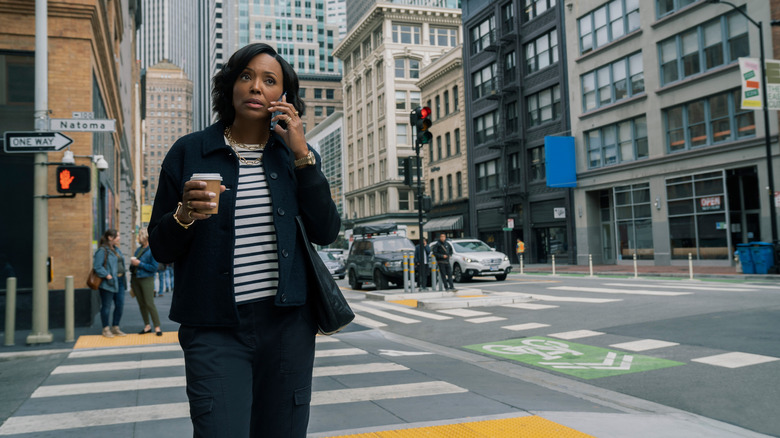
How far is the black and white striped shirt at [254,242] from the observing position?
2.35m

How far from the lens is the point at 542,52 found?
38.8 metres

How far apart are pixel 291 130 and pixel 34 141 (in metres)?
8.93

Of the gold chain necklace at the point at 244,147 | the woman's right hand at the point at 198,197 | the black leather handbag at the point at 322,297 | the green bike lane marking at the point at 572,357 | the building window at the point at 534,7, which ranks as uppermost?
the building window at the point at 534,7

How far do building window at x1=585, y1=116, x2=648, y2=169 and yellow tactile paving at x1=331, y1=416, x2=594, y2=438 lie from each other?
28718 mm

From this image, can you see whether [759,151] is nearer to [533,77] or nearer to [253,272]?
[533,77]

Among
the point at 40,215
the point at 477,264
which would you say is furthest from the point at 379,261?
the point at 40,215

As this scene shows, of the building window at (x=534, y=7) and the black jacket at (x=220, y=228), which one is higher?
the building window at (x=534, y=7)

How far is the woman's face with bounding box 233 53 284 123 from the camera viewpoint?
2.46 m

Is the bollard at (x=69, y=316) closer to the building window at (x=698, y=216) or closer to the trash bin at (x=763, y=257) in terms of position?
the trash bin at (x=763, y=257)

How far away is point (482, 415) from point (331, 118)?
84.8 meters

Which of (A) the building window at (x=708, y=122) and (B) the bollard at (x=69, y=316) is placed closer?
(B) the bollard at (x=69, y=316)

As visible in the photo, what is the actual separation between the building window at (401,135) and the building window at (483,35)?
A: 805 inches

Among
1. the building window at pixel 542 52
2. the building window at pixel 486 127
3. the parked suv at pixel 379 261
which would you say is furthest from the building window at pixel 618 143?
the parked suv at pixel 379 261

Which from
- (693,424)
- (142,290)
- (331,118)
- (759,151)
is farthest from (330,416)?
(331,118)
